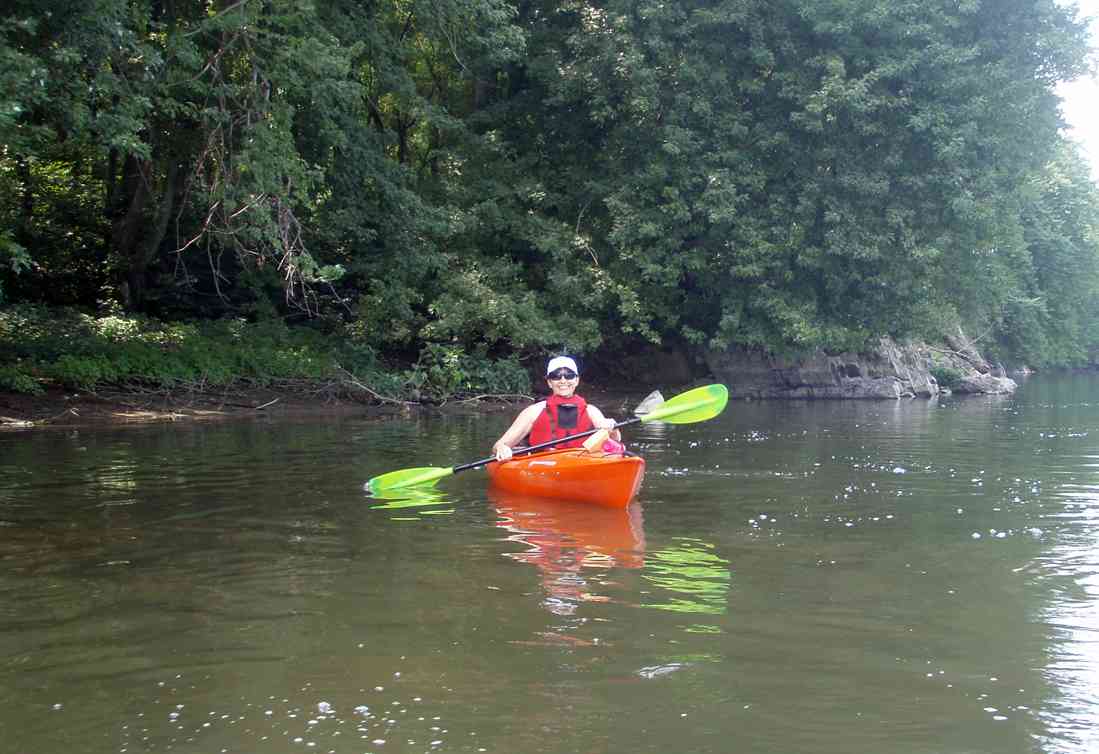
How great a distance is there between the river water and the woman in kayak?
0.52 metres

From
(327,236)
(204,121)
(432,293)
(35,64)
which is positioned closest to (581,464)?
(35,64)

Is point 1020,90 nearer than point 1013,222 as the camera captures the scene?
Yes

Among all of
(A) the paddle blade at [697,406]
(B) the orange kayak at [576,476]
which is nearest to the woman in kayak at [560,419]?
(B) the orange kayak at [576,476]

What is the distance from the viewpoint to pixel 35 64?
9805mm

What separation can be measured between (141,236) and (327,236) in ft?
11.9

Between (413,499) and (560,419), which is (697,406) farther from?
(413,499)

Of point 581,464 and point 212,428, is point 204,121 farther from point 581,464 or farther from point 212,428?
point 581,464

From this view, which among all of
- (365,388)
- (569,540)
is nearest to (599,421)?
(569,540)

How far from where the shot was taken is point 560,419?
9195mm

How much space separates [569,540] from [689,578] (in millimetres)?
1366

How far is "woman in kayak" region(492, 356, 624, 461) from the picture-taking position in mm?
8930

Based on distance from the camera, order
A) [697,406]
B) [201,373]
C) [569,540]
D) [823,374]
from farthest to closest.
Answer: [823,374]
[201,373]
[697,406]
[569,540]

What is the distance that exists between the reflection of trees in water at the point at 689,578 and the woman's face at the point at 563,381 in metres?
2.12

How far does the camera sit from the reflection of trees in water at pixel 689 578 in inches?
211
